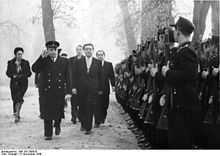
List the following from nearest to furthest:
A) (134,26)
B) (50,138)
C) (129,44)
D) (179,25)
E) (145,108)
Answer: (179,25), (145,108), (50,138), (134,26), (129,44)

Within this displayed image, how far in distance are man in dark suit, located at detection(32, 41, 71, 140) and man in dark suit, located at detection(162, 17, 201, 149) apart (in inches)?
126

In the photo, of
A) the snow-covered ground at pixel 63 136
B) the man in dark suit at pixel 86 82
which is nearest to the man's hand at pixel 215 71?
the snow-covered ground at pixel 63 136

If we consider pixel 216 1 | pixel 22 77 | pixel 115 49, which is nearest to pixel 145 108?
pixel 216 1

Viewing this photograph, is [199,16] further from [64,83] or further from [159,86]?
[159,86]

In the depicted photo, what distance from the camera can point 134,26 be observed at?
13.8 m

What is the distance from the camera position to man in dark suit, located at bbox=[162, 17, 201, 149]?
159 inches

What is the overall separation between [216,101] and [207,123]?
0.28 meters

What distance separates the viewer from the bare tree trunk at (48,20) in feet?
37.2

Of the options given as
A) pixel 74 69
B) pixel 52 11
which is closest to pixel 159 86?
pixel 74 69

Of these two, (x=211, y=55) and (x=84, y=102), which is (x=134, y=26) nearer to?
(x=84, y=102)

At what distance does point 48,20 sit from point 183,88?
7920 mm

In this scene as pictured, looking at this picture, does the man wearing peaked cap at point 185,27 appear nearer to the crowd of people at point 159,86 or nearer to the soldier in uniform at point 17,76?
the crowd of people at point 159,86

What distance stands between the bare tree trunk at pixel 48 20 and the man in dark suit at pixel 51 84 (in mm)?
4252

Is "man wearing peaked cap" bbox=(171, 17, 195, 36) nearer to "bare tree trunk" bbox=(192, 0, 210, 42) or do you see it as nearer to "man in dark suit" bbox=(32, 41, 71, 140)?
"man in dark suit" bbox=(32, 41, 71, 140)
